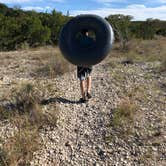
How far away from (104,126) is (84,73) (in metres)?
1.53

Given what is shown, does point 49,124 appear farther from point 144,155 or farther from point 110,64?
point 110,64

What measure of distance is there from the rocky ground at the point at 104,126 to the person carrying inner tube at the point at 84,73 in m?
0.14

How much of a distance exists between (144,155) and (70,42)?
113 inches

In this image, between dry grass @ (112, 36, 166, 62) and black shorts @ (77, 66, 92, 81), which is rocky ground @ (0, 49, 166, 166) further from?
dry grass @ (112, 36, 166, 62)

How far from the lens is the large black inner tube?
784 cm

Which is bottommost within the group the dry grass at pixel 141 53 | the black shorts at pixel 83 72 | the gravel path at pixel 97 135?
the gravel path at pixel 97 135

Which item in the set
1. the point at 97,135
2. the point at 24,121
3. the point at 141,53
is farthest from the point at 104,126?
the point at 141,53

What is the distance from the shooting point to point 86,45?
798cm

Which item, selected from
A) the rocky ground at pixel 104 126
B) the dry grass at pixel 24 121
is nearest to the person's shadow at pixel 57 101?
the rocky ground at pixel 104 126

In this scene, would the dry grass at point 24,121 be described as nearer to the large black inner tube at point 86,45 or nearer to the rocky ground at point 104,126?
the rocky ground at point 104,126

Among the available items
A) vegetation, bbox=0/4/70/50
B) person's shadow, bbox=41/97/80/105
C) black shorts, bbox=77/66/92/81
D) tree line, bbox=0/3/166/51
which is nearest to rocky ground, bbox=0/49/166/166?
person's shadow, bbox=41/97/80/105

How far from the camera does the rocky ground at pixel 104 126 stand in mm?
5926

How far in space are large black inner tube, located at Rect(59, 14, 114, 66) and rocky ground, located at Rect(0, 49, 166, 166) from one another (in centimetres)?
78

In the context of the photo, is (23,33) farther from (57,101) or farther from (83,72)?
(57,101)
